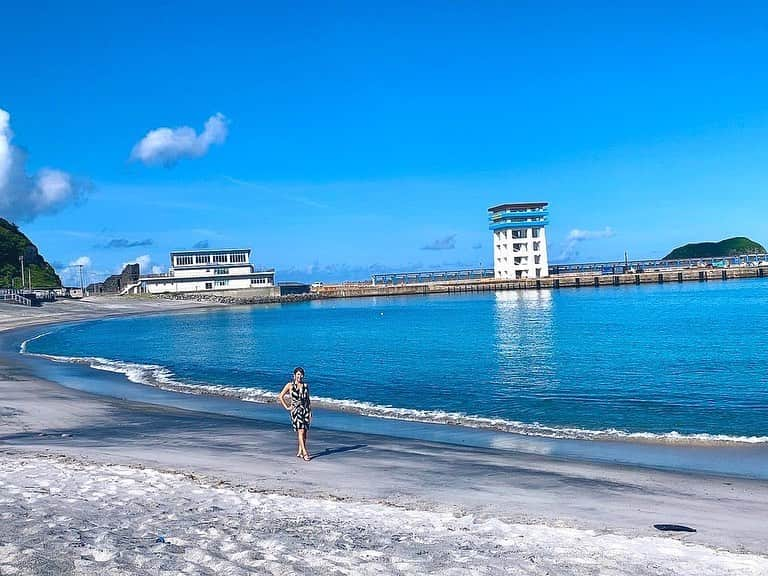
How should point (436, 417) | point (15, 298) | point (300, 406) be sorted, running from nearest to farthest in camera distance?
1. point (300, 406)
2. point (436, 417)
3. point (15, 298)

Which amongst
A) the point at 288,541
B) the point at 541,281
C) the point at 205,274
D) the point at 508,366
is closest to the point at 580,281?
the point at 541,281

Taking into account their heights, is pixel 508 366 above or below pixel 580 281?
below

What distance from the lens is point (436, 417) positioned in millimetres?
24172

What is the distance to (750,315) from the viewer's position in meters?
64.5

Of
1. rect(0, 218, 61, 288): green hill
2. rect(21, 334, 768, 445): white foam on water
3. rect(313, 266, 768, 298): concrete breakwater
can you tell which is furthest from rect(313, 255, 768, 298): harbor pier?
rect(21, 334, 768, 445): white foam on water

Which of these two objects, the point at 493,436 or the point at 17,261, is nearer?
the point at 493,436

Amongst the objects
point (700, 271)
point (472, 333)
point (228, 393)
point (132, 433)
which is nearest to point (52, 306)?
point (472, 333)

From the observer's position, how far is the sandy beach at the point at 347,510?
8.91 meters

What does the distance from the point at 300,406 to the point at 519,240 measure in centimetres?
13466

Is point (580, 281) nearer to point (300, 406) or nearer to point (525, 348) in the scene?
point (525, 348)

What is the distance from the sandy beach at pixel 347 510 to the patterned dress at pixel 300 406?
2.90 ft

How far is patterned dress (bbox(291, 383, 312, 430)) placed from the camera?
1583cm

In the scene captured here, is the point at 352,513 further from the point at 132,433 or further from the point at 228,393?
the point at 228,393

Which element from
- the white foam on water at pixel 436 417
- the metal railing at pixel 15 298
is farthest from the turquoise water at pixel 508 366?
the metal railing at pixel 15 298
